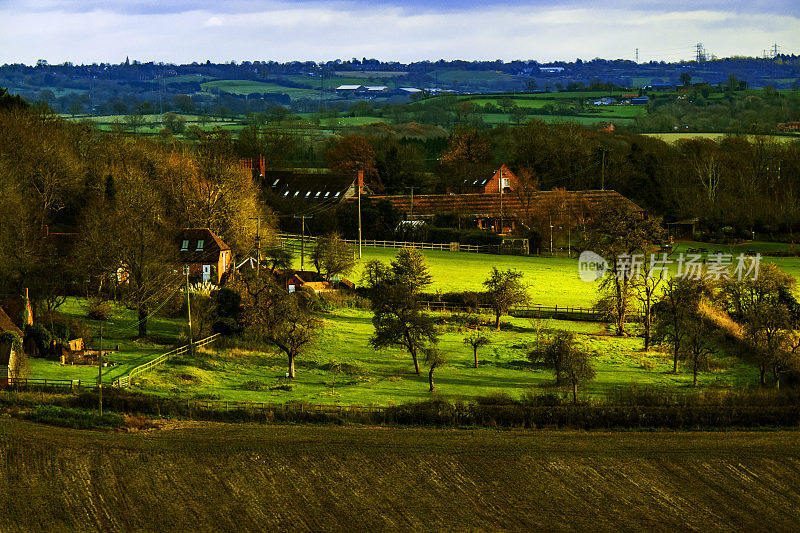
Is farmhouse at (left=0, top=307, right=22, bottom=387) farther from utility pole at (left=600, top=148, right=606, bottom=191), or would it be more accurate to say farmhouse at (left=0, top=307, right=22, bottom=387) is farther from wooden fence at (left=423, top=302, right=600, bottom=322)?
utility pole at (left=600, top=148, right=606, bottom=191)

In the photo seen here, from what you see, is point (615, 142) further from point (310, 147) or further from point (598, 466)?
point (598, 466)

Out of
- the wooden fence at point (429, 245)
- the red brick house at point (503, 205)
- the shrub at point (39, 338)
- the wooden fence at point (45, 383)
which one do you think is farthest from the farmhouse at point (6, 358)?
the red brick house at point (503, 205)

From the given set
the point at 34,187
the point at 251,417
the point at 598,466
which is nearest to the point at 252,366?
the point at 251,417

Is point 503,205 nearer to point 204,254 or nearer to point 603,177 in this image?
point 603,177

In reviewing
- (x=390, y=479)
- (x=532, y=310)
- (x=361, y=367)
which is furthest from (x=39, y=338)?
(x=532, y=310)

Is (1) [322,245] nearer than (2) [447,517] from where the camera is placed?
No
